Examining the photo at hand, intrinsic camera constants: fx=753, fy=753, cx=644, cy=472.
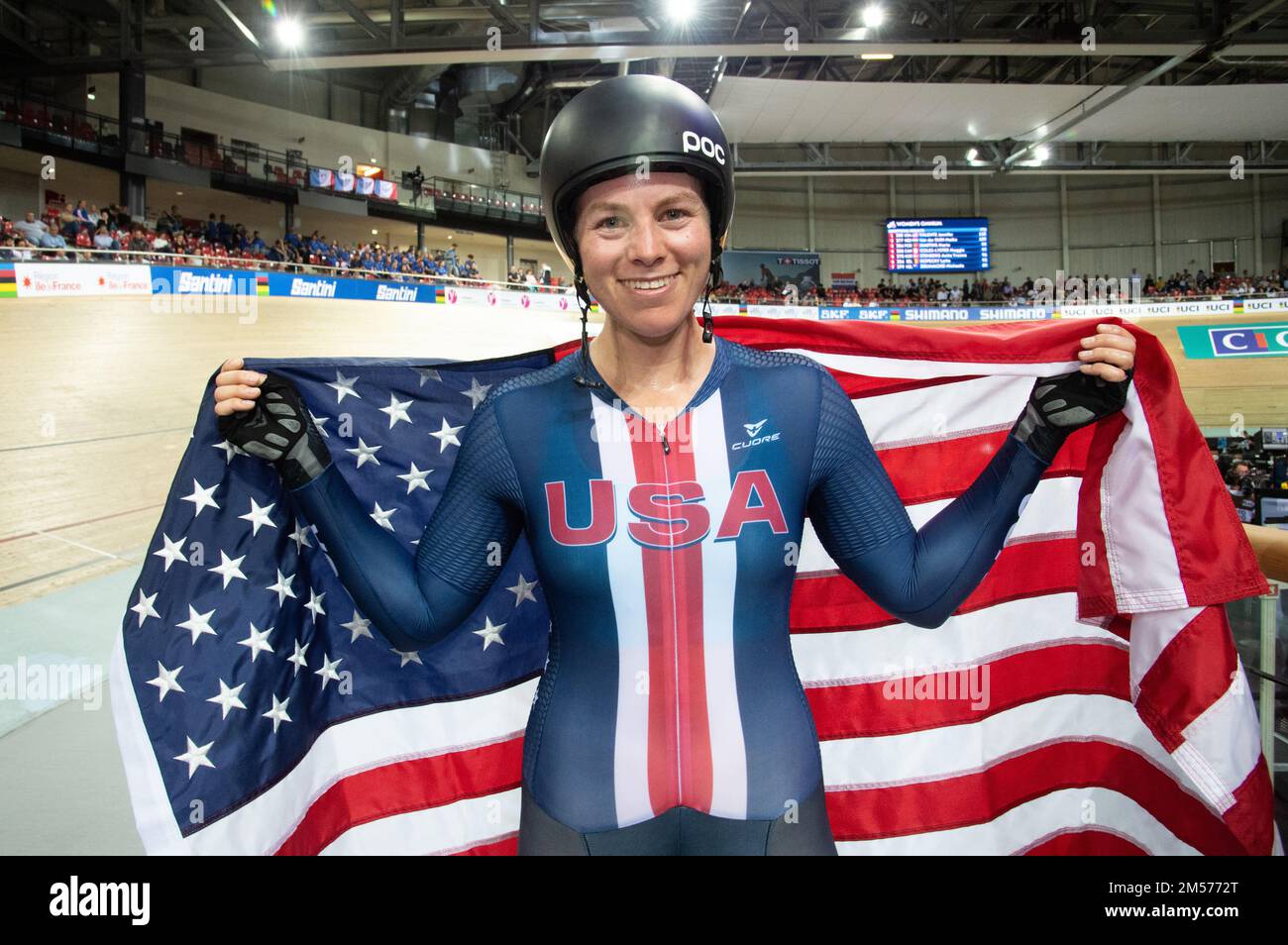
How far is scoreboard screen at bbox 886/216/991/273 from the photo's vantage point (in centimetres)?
2964

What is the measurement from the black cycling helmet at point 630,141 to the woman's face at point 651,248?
0.03 meters

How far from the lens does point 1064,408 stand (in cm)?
140

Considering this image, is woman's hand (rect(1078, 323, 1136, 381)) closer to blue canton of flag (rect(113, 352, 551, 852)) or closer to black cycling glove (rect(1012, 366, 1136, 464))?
black cycling glove (rect(1012, 366, 1136, 464))

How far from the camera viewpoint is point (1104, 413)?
142 cm

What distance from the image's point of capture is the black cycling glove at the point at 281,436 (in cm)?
142

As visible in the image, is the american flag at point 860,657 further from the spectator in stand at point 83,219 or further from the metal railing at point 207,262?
the spectator in stand at point 83,219

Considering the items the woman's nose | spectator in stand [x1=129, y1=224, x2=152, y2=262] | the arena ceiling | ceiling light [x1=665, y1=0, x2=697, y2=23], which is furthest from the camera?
spectator in stand [x1=129, y1=224, x2=152, y2=262]

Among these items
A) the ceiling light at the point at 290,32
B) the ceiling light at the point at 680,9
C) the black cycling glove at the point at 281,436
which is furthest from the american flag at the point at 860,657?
the ceiling light at the point at 290,32

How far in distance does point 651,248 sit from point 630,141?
8.1 inches

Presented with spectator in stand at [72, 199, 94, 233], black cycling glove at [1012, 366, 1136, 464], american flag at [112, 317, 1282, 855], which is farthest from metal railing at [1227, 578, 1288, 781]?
spectator in stand at [72, 199, 94, 233]

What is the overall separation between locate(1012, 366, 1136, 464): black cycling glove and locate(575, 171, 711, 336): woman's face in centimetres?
68

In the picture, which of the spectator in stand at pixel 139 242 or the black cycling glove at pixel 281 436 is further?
the spectator in stand at pixel 139 242

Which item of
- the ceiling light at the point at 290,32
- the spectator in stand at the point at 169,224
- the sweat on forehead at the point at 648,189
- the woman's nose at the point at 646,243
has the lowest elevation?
the woman's nose at the point at 646,243
